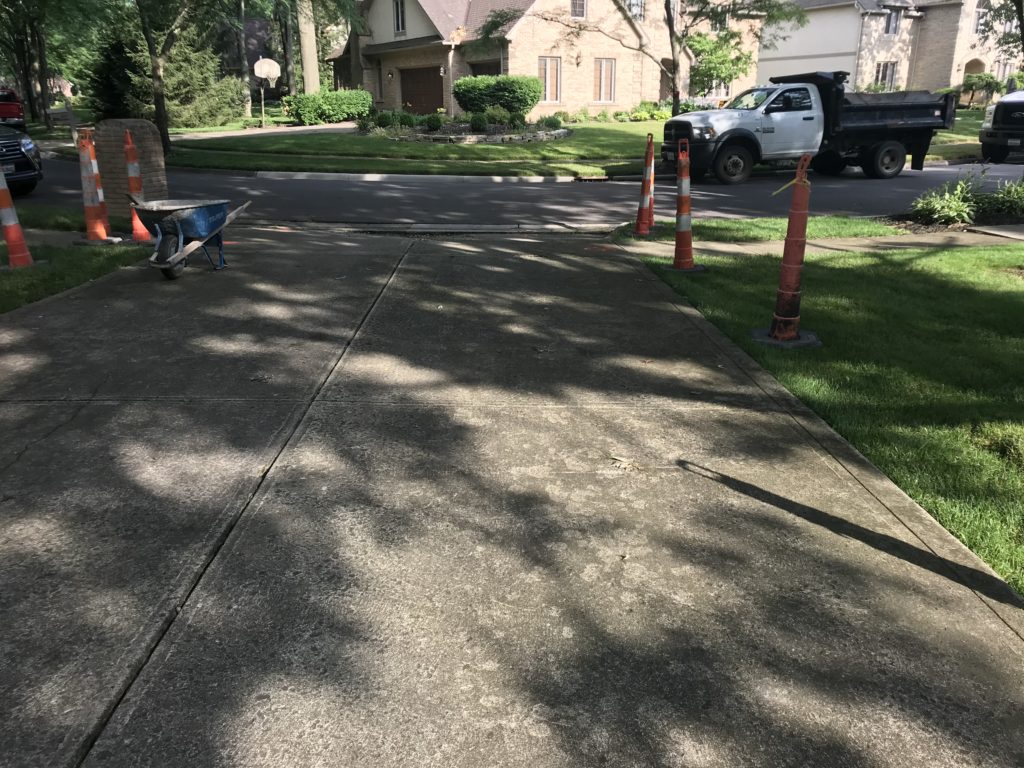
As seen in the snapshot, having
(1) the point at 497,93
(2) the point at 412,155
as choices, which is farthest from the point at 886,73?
(2) the point at 412,155

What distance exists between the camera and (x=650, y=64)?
38.7 m

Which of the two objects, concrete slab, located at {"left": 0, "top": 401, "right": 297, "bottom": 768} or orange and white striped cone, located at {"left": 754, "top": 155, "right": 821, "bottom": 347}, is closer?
concrete slab, located at {"left": 0, "top": 401, "right": 297, "bottom": 768}

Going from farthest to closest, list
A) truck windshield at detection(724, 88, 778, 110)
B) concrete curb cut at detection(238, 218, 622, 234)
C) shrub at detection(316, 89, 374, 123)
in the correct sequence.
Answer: shrub at detection(316, 89, 374, 123)
truck windshield at detection(724, 88, 778, 110)
concrete curb cut at detection(238, 218, 622, 234)

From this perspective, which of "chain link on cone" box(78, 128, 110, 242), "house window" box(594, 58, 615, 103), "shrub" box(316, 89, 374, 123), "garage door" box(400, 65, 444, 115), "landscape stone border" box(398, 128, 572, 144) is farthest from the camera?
"garage door" box(400, 65, 444, 115)

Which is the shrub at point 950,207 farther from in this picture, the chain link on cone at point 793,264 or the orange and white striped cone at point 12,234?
the orange and white striped cone at point 12,234

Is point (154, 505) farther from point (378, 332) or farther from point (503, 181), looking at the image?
point (503, 181)

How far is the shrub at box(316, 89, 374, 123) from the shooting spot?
3650 centimetres

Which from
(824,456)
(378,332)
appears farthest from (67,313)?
(824,456)

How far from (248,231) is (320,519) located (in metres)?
7.96

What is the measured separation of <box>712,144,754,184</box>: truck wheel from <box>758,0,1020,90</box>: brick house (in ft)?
112

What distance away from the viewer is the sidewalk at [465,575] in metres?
2.20

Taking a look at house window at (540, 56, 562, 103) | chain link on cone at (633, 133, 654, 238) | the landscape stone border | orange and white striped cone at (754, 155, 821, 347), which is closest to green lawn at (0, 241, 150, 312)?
chain link on cone at (633, 133, 654, 238)

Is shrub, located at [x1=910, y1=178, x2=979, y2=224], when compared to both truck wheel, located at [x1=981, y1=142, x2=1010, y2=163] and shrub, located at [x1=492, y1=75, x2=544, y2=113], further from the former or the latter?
shrub, located at [x1=492, y1=75, x2=544, y2=113]

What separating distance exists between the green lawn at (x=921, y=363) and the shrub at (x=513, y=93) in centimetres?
2341
